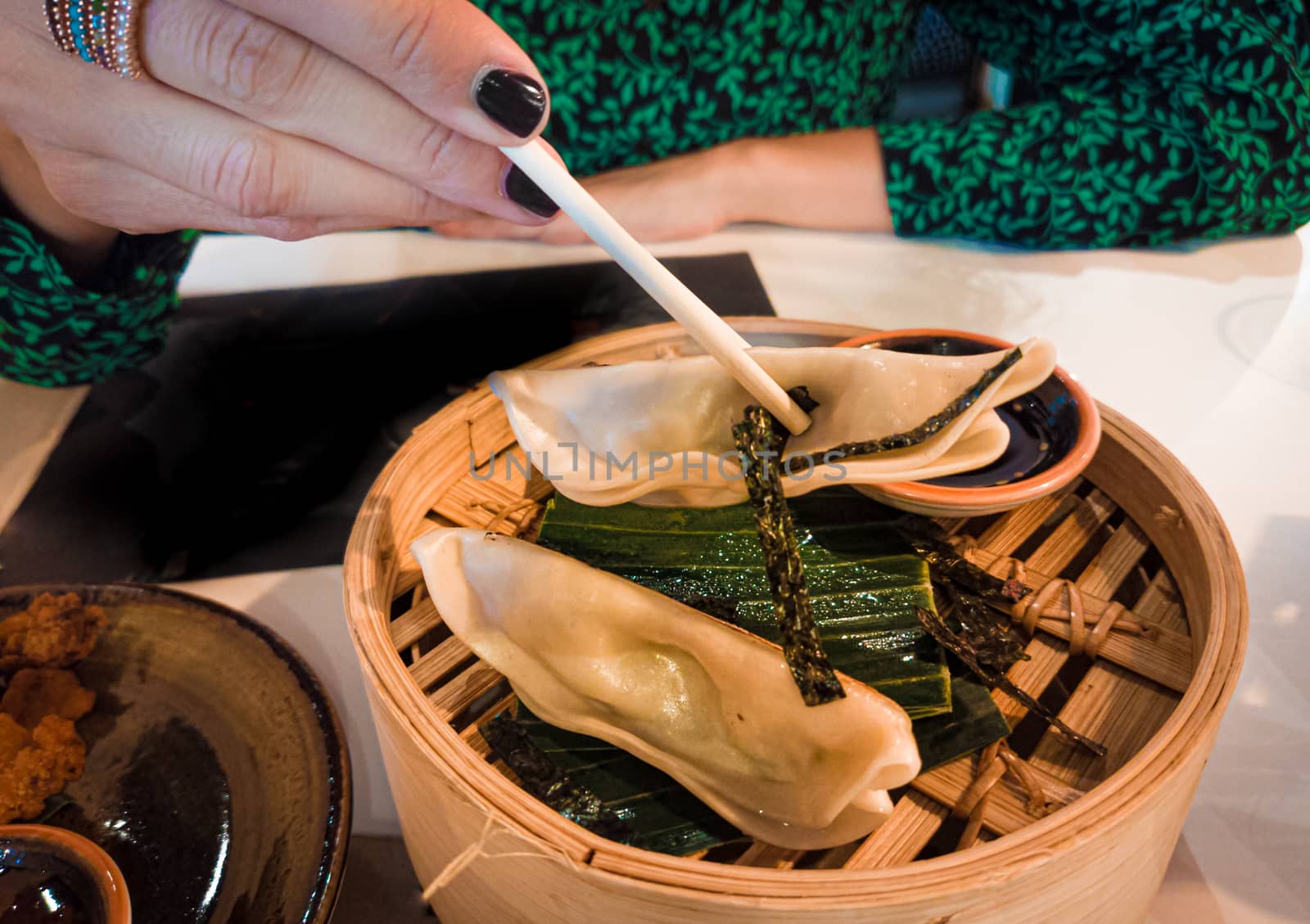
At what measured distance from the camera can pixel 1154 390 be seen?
1.68m

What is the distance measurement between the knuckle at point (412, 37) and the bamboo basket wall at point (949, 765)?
55 centimetres

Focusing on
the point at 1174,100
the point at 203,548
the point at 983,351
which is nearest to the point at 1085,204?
the point at 1174,100

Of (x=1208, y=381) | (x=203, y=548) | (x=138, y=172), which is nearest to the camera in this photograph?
(x=138, y=172)

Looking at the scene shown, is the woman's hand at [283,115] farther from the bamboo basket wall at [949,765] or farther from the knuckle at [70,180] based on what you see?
the bamboo basket wall at [949,765]

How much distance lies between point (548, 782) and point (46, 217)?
1.39 metres

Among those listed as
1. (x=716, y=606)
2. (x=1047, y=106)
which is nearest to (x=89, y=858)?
(x=716, y=606)

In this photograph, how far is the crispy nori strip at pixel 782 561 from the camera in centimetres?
94

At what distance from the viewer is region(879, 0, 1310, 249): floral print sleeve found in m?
2.01

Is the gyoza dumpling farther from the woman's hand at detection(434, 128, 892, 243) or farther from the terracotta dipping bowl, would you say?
the woman's hand at detection(434, 128, 892, 243)

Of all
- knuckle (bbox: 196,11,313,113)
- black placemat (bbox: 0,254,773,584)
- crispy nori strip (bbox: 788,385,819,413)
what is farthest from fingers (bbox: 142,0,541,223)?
black placemat (bbox: 0,254,773,584)

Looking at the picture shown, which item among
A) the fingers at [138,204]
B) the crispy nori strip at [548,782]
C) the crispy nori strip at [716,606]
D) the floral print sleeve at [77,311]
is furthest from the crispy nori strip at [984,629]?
the floral print sleeve at [77,311]

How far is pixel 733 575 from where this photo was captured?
1170 millimetres

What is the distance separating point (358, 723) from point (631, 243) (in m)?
0.77

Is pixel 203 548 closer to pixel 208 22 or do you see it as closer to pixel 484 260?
pixel 208 22
